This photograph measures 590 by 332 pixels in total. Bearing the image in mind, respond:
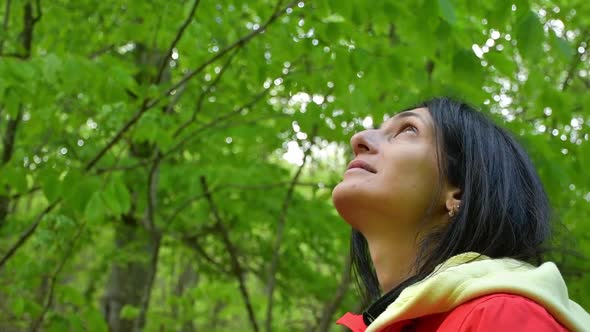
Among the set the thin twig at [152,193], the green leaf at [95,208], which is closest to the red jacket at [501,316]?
the green leaf at [95,208]

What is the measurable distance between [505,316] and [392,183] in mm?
589

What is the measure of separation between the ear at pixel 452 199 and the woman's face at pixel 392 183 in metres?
0.02

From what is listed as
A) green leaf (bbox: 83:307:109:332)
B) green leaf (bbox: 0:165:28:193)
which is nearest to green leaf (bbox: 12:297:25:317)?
green leaf (bbox: 83:307:109:332)

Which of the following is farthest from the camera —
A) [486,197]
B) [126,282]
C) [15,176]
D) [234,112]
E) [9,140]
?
[126,282]

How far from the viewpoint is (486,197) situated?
1.44 metres

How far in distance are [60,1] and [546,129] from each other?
3.38 meters

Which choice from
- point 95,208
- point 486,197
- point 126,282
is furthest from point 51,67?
point 126,282

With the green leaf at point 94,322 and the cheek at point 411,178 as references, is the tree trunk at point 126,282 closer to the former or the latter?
the green leaf at point 94,322

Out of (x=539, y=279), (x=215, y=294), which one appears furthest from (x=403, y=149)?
(x=215, y=294)

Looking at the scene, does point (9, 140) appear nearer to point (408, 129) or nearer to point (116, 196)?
point (116, 196)

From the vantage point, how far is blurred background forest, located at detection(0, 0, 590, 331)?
3.04m

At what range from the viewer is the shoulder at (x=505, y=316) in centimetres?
100

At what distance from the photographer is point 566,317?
3.45ft

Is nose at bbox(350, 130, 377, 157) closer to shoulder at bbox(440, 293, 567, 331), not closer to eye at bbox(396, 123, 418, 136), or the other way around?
eye at bbox(396, 123, 418, 136)
